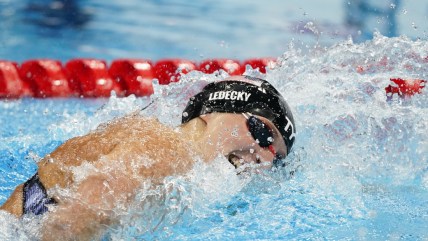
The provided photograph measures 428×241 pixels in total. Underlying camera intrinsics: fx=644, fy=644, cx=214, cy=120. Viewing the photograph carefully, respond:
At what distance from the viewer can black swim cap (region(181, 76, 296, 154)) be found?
2123mm

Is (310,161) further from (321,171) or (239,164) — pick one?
(239,164)

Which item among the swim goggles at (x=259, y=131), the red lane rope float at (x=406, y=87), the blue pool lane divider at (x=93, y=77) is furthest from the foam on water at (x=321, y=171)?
the red lane rope float at (x=406, y=87)

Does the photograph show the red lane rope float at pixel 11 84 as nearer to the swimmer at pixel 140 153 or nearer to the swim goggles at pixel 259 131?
the swimmer at pixel 140 153

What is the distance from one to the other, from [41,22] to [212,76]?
4.30 m

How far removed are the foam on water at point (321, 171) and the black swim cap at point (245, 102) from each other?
0.18m

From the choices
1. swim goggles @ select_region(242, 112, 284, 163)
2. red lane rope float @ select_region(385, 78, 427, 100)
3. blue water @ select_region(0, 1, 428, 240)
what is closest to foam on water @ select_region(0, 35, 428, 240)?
blue water @ select_region(0, 1, 428, 240)

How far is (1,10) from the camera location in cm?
726

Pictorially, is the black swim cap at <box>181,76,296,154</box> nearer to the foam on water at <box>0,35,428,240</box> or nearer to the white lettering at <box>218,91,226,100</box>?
the white lettering at <box>218,91,226,100</box>

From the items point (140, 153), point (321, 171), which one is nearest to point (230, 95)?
point (140, 153)

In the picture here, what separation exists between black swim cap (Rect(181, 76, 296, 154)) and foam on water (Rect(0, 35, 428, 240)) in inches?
7.3

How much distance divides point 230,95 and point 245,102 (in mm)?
64

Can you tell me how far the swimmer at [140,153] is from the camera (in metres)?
1.70

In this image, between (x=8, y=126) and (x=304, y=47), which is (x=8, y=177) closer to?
(x=8, y=126)

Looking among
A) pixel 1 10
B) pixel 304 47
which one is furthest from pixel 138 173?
pixel 1 10
